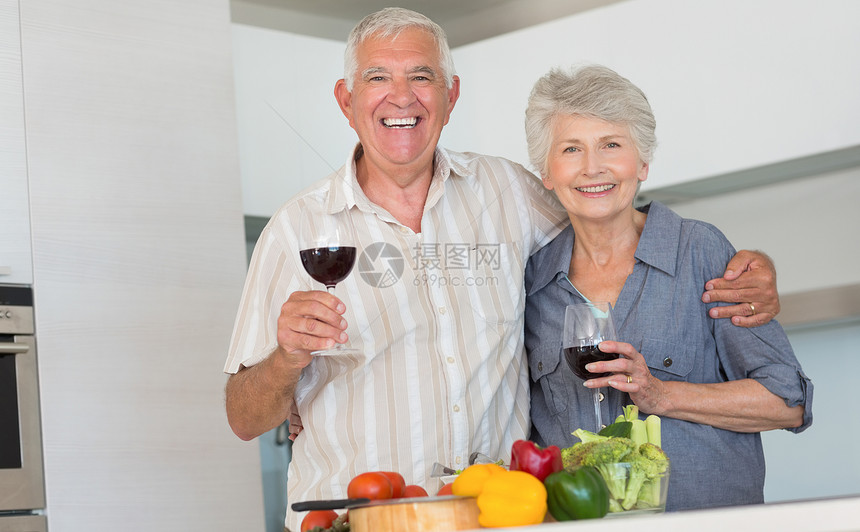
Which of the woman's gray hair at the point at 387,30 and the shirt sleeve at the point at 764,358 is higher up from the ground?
the woman's gray hair at the point at 387,30

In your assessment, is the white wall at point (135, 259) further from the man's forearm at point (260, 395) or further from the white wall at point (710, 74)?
the man's forearm at point (260, 395)

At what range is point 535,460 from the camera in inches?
38.4

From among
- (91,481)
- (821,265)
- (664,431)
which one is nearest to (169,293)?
(91,481)

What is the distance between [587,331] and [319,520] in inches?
16.7

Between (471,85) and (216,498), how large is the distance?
3.94 ft

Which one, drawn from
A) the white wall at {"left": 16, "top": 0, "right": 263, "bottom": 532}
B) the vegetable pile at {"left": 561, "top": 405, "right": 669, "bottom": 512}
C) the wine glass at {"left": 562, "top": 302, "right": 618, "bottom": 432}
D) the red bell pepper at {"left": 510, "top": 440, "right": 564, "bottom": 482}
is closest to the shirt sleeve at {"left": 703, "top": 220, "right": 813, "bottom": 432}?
the wine glass at {"left": 562, "top": 302, "right": 618, "bottom": 432}

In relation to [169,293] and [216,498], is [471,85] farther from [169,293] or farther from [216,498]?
[216,498]

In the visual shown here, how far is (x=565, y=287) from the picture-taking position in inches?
61.8

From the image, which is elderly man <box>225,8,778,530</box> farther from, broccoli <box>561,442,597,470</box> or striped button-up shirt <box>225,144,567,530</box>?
broccoli <box>561,442,597,470</box>

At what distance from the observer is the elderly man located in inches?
57.1

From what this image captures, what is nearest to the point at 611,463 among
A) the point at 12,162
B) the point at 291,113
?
the point at 291,113

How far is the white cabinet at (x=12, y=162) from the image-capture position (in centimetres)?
200

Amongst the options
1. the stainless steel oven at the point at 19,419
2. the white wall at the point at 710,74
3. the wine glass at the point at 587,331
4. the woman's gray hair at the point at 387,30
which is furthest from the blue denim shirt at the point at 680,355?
the stainless steel oven at the point at 19,419

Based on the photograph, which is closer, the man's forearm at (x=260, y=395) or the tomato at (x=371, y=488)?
the tomato at (x=371, y=488)
